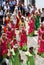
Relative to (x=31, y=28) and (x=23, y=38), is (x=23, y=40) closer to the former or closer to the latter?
(x=23, y=38)

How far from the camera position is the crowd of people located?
55.9 feet

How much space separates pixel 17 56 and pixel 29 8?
1580 cm

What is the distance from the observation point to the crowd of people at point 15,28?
1703cm

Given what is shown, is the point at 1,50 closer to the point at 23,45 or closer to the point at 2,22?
the point at 23,45

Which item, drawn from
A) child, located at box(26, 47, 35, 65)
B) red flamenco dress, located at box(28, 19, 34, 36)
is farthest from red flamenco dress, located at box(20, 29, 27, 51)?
child, located at box(26, 47, 35, 65)

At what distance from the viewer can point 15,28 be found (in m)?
25.3

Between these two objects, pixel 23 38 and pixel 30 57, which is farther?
pixel 23 38

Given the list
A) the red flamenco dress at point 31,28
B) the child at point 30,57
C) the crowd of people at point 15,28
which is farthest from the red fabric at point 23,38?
the child at point 30,57

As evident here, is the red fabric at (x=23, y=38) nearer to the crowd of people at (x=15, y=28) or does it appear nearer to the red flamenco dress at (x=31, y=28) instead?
the crowd of people at (x=15, y=28)

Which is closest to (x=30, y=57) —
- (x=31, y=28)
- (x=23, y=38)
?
(x=23, y=38)

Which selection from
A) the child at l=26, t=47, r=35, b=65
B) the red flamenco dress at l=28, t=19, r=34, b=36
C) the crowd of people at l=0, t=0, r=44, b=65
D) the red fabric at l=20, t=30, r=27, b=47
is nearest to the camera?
the child at l=26, t=47, r=35, b=65

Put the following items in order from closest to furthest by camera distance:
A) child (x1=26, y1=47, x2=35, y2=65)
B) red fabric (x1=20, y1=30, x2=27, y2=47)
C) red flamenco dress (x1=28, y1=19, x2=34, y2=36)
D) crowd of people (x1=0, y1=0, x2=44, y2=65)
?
1. child (x1=26, y1=47, x2=35, y2=65)
2. crowd of people (x1=0, y1=0, x2=44, y2=65)
3. red fabric (x1=20, y1=30, x2=27, y2=47)
4. red flamenco dress (x1=28, y1=19, x2=34, y2=36)

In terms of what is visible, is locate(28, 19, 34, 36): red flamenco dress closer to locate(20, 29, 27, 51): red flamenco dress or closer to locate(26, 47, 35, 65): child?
locate(20, 29, 27, 51): red flamenco dress

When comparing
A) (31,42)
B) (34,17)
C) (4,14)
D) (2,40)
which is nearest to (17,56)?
(2,40)
